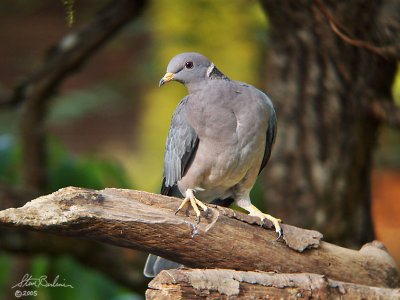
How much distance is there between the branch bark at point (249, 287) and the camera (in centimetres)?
246

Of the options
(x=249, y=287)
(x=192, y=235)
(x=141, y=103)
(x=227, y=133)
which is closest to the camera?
(x=249, y=287)

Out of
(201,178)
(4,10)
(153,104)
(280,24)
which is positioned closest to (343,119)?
(280,24)

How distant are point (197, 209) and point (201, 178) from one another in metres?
0.53

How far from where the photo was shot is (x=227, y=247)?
9.32 feet

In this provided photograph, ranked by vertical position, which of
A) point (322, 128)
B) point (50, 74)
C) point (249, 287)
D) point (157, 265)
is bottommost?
point (157, 265)

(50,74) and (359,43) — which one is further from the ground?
(359,43)

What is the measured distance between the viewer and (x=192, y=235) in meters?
2.75

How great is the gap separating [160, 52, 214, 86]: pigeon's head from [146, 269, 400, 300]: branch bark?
1046 mm

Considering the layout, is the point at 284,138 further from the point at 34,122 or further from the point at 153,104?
the point at 153,104

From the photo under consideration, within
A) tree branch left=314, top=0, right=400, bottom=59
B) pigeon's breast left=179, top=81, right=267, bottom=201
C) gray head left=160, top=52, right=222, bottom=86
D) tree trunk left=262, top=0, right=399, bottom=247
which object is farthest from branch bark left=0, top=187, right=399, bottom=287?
tree trunk left=262, top=0, right=399, bottom=247

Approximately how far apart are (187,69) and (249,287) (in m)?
1.14

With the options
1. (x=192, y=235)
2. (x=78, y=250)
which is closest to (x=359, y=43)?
(x=192, y=235)

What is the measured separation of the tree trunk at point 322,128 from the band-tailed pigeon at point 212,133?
865mm

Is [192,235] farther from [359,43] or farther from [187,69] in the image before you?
[359,43]
